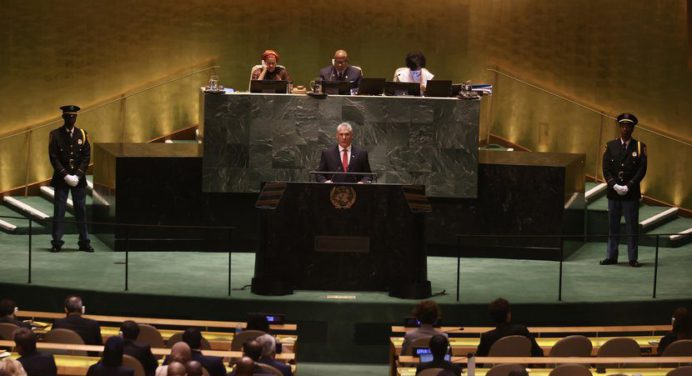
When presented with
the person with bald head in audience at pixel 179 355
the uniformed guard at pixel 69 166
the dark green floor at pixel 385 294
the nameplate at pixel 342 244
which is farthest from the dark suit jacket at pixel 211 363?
the uniformed guard at pixel 69 166

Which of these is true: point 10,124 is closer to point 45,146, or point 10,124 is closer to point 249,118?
point 45,146

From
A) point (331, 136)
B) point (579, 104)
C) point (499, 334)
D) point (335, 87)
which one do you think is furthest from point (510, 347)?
point (579, 104)

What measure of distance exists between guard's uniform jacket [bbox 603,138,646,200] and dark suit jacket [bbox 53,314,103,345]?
6.65m

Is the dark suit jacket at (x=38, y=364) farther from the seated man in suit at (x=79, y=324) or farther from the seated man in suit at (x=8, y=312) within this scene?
the seated man in suit at (x=8, y=312)

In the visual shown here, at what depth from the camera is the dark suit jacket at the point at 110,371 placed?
28.6ft

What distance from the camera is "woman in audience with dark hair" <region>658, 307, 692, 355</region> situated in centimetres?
1037

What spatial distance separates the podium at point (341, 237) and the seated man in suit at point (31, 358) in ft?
13.4

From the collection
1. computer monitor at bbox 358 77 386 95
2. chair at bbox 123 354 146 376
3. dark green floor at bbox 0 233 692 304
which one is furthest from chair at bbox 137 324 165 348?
computer monitor at bbox 358 77 386 95

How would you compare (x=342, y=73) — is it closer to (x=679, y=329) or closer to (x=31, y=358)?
(x=679, y=329)

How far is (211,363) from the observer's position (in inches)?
359

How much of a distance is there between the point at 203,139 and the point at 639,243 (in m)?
5.67

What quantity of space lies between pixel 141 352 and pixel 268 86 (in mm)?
6228

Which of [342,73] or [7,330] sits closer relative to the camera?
[7,330]

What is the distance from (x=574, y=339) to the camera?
399 inches
